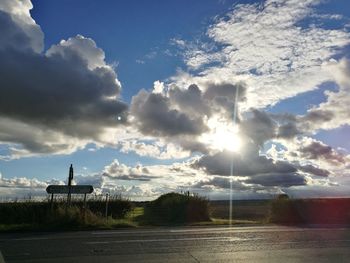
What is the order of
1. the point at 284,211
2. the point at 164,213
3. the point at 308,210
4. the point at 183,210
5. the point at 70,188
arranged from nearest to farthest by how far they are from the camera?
the point at 70,188 → the point at 284,211 → the point at 308,210 → the point at 183,210 → the point at 164,213

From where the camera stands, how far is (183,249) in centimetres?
1323

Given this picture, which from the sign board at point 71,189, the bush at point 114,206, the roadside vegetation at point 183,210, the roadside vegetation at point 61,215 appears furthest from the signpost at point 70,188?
the bush at point 114,206

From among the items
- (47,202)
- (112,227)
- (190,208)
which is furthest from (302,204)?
(47,202)

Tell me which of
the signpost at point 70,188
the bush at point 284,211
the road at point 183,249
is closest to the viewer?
the road at point 183,249

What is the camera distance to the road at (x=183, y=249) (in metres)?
11.6

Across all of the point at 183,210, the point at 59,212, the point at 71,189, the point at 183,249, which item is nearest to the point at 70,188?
the point at 71,189

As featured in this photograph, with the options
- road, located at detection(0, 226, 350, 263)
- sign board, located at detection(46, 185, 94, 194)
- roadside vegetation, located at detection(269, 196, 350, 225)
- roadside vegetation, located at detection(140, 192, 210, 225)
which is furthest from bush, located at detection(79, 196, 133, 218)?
road, located at detection(0, 226, 350, 263)

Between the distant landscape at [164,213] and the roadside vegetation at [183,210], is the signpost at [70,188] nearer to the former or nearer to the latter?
the distant landscape at [164,213]

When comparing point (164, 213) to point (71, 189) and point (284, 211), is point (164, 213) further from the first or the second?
point (71, 189)

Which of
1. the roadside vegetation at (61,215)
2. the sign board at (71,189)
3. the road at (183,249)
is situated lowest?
the road at (183,249)

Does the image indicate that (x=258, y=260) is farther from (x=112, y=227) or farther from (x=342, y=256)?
(x=112, y=227)

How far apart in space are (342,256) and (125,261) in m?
5.48

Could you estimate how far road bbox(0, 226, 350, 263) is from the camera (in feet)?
38.2

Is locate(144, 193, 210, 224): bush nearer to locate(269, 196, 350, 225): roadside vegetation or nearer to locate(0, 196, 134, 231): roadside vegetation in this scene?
locate(0, 196, 134, 231): roadside vegetation
